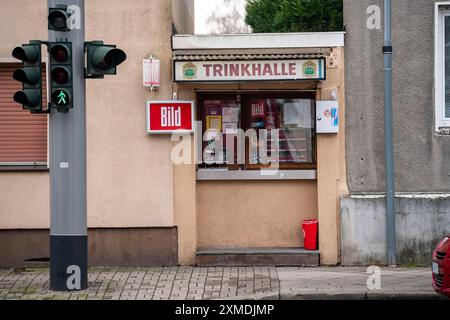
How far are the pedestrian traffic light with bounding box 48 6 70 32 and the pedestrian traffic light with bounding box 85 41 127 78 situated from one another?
0.39 metres

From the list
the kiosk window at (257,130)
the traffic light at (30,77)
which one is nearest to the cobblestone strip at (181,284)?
the kiosk window at (257,130)

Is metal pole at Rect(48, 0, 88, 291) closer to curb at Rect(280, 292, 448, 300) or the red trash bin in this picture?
curb at Rect(280, 292, 448, 300)

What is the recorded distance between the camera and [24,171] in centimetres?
1341

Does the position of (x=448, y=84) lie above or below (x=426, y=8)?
below

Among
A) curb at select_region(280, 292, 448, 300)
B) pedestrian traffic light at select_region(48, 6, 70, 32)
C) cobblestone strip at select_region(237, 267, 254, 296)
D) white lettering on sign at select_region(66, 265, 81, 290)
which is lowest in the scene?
curb at select_region(280, 292, 448, 300)

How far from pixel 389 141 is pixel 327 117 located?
3.29 ft

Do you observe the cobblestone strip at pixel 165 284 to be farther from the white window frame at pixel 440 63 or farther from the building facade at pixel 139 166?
the white window frame at pixel 440 63

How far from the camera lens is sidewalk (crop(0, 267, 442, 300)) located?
36.2 feet

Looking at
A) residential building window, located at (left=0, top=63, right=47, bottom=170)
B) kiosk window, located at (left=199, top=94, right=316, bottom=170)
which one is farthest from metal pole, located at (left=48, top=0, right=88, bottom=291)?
kiosk window, located at (left=199, top=94, right=316, bottom=170)

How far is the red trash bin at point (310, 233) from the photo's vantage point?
1347cm

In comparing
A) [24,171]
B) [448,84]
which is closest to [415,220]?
[448,84]

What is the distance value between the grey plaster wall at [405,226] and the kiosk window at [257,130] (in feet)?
4.34
